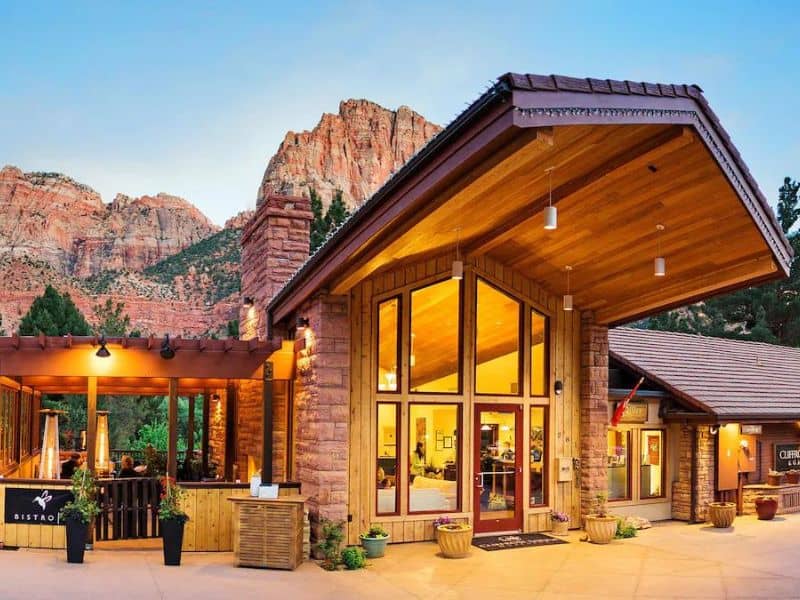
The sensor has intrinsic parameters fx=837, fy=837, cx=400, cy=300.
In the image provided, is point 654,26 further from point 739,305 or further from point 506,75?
point 506,75

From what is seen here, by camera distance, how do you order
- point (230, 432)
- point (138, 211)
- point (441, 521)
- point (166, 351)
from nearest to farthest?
point (166, 351) → point (441, 521) → point (230, 432) → point (138, 211)

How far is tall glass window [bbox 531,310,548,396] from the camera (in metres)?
12.2

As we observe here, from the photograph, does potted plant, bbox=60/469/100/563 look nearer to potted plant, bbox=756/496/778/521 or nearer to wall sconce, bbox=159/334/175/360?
wall sconce, bbox=159/334/175/360

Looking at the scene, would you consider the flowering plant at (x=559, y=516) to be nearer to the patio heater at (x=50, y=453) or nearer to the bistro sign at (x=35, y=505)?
the bistro sign at (x=35, y=505)

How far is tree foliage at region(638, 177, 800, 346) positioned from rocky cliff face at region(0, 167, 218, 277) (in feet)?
218

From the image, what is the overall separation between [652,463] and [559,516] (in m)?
3.11

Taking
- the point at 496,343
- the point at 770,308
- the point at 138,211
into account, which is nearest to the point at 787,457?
the point at 496,343

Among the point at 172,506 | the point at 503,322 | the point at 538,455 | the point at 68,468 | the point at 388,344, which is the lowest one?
the point at 68,468

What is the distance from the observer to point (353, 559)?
945 centimetres

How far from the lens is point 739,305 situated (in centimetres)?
3338

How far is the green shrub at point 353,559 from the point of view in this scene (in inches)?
371

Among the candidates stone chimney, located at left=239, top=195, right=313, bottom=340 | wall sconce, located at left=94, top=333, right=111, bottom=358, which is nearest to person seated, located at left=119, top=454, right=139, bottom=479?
stone chimney, located at left=239, top=195, right=313, bottom=340

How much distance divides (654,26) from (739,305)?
209 feet

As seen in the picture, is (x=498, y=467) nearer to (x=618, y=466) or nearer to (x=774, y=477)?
(x=618, y=466)
